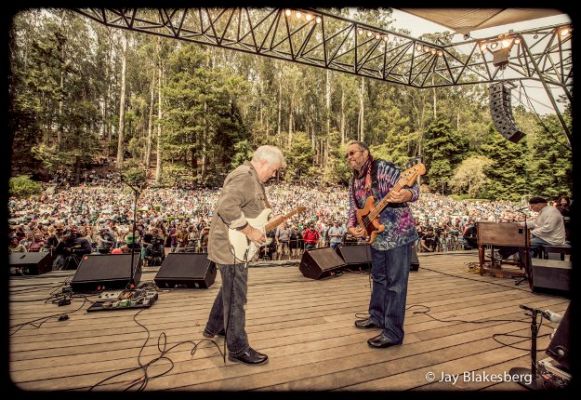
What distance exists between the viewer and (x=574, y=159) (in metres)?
2.07

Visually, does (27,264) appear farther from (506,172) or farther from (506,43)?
(506,172)

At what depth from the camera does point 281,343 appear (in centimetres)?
264

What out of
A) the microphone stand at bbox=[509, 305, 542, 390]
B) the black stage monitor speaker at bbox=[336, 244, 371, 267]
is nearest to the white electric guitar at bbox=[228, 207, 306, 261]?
the microphone stand at bbox=[509, 305, 542, 390]

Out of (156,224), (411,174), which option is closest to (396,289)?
(411,174)

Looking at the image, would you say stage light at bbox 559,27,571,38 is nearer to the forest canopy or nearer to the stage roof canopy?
the stage roof canopy

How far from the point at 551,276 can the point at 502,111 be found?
3.86 metres

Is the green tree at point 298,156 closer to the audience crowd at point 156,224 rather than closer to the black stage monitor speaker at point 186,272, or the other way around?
the audience crowd at point 156,224

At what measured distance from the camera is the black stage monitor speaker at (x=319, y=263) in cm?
483

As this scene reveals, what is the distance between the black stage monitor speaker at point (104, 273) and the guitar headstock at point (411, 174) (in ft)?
12.4

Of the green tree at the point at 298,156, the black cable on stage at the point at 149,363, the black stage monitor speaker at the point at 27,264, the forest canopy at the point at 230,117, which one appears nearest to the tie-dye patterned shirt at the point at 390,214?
the black cable on stage at the point at 149,363

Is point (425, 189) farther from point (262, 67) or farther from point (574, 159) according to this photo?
point (574, 159)

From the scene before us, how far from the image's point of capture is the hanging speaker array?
19.7 feet

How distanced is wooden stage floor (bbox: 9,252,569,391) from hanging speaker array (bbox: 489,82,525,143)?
11.1ft

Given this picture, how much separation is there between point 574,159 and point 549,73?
6990 millimetres
